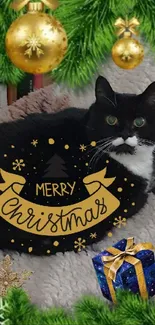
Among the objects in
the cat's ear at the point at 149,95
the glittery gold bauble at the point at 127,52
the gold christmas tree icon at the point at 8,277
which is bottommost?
the gold christmas tree icon at the point at 8,277

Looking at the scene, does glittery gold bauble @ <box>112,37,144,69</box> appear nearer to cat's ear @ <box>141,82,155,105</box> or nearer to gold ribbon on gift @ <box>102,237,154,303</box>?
cat's ear @ <box>141,82,155,105</box>

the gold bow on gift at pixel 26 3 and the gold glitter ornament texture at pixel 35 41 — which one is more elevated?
the gold bow on gift at pixel 26 3

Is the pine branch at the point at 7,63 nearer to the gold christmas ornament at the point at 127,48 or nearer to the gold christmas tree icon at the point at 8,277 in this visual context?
the gold christmas ornament at the point at 127,48

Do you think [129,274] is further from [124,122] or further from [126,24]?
[126,24]

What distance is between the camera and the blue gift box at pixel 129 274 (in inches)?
34.4

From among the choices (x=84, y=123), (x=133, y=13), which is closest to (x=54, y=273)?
(x=84, y=123)

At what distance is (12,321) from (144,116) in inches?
16.9

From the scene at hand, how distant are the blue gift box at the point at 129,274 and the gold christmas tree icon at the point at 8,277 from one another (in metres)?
0.15

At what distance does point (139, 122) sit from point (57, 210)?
227 mm

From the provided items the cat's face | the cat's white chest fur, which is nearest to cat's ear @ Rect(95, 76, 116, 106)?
the cat's face

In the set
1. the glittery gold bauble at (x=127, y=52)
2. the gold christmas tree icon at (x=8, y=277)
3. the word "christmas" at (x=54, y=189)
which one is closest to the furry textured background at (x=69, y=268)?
the gold christmas tree icon at (x=8, y=277)

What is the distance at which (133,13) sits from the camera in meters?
0.80

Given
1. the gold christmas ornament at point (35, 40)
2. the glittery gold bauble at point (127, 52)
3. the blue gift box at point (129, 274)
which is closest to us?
the gold christmas ornament at point (35, 40)

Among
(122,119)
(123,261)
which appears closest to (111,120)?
(122,119)
